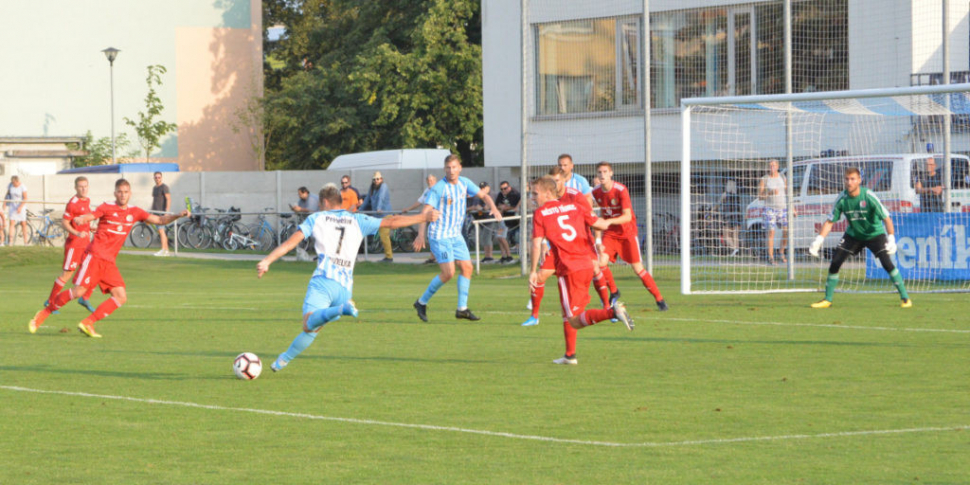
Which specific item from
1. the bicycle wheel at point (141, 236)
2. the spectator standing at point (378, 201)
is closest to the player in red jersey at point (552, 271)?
the spectator standing at point (378, 201)

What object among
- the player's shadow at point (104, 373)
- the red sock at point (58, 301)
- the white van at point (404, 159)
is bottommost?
the player's shadow at point (104, 373)

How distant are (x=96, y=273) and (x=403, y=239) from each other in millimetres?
18586

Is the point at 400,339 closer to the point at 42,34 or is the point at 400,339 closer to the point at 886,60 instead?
the point at 886,60

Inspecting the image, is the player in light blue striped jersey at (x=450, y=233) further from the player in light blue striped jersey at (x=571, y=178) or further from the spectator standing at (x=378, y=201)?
the spectator standing at (x=378, y=201)

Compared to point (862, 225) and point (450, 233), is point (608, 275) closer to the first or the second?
point (450, 233)

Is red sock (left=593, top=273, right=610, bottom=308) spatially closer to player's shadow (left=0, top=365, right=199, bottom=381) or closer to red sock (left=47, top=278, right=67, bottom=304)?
player's shadow (left=0, top=365, right=199, bottom=381)

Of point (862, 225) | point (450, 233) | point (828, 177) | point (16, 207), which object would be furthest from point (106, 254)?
point (16, 207)

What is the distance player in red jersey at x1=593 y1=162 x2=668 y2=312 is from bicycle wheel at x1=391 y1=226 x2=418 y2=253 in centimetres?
1649

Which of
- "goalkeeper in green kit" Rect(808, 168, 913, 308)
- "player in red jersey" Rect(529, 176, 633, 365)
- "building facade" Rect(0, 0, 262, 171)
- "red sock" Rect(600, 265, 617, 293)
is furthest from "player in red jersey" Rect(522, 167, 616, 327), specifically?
"building facade" Rect(0, 0, 262, 171)

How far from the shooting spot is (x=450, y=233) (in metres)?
15.2

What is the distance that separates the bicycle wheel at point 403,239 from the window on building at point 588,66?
253 inches

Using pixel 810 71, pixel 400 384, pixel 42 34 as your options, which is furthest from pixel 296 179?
pixel 400 384

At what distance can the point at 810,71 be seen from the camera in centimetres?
2591

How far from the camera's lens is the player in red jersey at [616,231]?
1541cm
